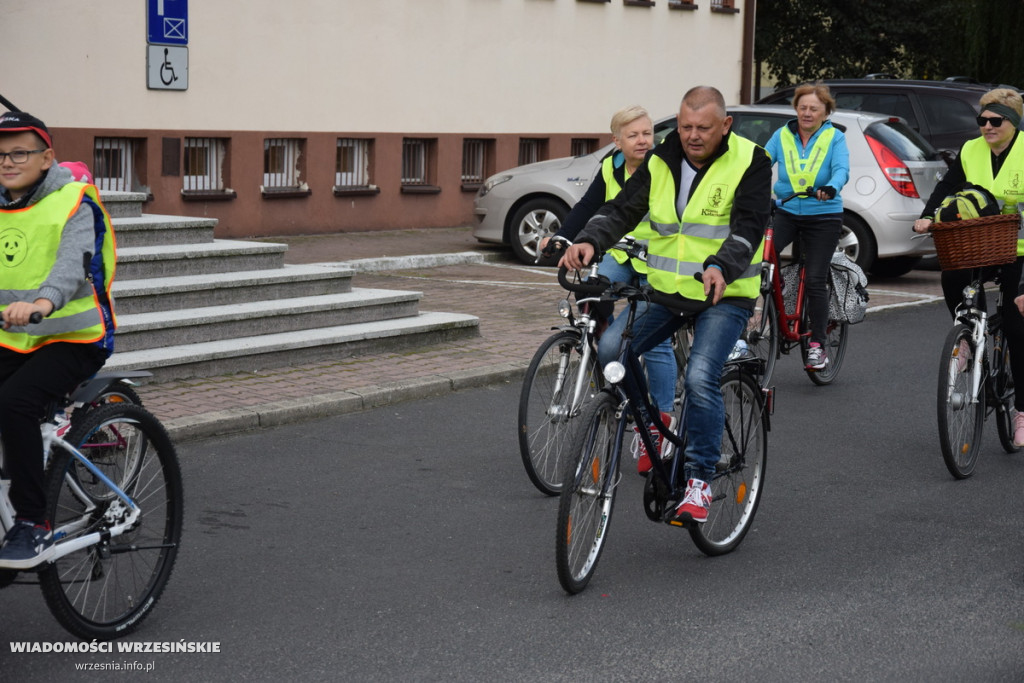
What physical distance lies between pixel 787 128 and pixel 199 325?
4.05 m

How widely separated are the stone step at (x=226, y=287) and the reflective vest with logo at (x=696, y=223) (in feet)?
15.1

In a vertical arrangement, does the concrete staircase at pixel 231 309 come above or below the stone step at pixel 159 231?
below

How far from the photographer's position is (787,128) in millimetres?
10164

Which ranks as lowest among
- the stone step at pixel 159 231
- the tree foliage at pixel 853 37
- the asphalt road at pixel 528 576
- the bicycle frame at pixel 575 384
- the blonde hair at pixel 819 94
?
the asphalt road at pixel 528 576

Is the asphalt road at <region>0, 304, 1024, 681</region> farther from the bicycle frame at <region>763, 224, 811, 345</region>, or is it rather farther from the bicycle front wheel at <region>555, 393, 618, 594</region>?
the bicycle frame at <region>763, 224, 811, 345</region>

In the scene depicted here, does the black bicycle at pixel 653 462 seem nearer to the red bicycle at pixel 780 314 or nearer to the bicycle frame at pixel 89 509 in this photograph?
the bicycle frame at pixel 89 509

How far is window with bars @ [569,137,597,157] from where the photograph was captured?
76.1ft

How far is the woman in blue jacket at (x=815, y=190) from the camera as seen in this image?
9867mm

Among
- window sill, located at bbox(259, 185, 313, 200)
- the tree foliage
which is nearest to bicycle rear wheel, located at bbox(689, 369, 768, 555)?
window sill, located at bbox(259, 185, 313, 200)

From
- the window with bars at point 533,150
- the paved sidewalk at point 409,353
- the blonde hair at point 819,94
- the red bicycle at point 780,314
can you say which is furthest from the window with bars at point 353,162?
the red bicycle at point 780,314

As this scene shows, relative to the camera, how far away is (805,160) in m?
9.91

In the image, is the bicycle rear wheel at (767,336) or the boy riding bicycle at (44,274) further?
the bicycle rear wheel at (767,336)

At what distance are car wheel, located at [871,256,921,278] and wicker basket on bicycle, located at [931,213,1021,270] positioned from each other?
9054 millimetres

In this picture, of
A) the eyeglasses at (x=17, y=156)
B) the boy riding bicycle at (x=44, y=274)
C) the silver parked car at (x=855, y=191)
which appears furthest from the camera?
the silver parked car at (x=855, y=191)
